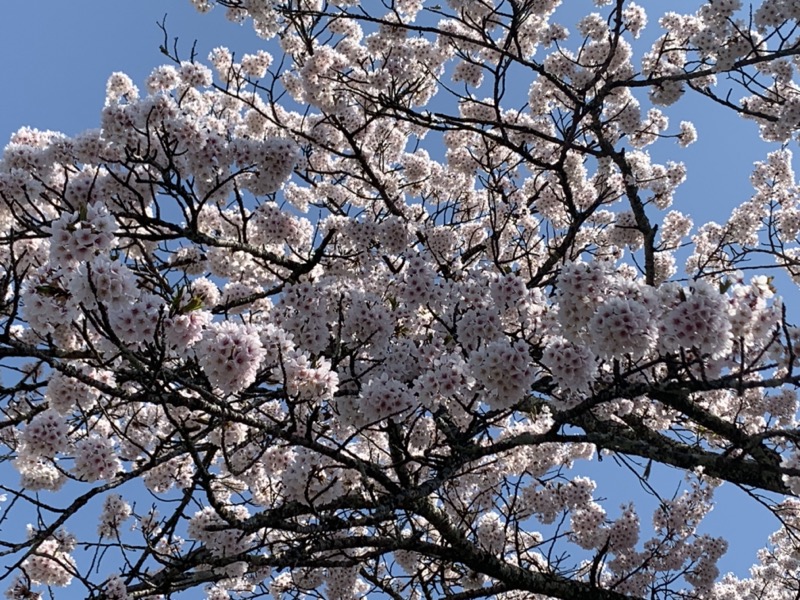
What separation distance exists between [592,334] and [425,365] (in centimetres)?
157

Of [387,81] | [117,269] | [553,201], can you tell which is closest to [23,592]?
A: [117,269]

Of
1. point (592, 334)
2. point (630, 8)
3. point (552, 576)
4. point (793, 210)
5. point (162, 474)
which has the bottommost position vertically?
point (552, 576)

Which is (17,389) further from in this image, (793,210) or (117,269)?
(793,210)

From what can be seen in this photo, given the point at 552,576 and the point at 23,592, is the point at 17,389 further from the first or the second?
the point at 552,576

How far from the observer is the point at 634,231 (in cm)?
951

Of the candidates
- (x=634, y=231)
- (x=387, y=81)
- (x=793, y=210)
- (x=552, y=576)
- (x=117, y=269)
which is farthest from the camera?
(x=793, y=210)

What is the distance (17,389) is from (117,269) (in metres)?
1.86

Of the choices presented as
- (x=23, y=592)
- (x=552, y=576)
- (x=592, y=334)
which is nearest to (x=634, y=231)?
(x=552, y=576)

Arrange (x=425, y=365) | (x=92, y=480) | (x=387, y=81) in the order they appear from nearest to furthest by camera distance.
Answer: (x=425, y=365)
(x=92, y=480)
(x=387, y=81)

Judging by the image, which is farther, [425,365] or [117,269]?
[425,365]

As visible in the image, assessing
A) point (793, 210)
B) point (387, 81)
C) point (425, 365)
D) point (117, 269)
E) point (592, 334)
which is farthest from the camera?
point (793, 210)

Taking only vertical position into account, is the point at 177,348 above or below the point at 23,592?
above

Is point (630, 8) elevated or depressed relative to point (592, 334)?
elevated

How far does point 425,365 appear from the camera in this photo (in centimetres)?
471
